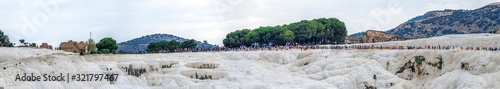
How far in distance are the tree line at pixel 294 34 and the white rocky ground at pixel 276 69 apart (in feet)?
111

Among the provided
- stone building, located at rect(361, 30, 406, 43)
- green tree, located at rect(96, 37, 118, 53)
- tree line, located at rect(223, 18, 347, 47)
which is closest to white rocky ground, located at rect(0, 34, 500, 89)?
green tree, located at rect(96, 37, 118, 53)

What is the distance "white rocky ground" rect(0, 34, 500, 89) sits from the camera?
59.6 metres

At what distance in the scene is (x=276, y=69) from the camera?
2982 inches

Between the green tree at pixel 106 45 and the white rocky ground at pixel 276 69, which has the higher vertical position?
the green tree at pixel 106 45

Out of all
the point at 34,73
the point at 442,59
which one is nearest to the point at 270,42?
the point at 442,59

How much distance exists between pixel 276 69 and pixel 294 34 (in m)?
42.2

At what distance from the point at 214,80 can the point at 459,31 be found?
132 metres

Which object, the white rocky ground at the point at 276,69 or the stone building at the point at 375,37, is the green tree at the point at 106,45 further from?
the stone building at the point at 375,37


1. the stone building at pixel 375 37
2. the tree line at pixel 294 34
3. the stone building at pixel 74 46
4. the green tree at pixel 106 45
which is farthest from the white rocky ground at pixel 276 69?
the stone building at pixel 375 37

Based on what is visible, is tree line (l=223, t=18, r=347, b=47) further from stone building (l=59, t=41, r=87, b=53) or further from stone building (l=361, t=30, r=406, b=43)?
stone building (l=59, t=41, r=87, b=53)

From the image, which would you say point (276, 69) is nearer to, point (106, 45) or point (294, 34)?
point (106, 45)

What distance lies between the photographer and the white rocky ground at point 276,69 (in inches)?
2347

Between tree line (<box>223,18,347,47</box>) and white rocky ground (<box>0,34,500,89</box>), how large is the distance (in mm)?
33709

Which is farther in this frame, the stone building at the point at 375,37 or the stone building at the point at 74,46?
the stone building at the point at 375,37
